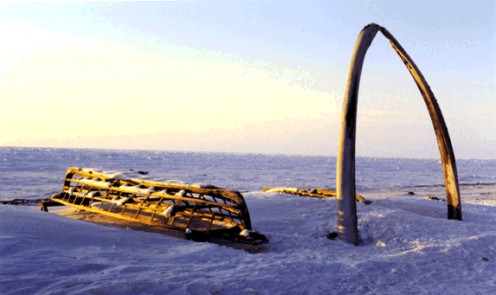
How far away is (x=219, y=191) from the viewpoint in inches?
395

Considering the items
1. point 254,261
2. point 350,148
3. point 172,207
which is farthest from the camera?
point 172,207

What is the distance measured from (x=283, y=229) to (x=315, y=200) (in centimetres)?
287

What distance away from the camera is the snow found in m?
5.99

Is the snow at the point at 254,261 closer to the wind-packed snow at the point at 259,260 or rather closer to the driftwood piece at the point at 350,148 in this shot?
the wind-packed snow at the point at 259,260

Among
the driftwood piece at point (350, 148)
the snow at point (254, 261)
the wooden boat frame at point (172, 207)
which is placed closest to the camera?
the snow at point (254, 261)

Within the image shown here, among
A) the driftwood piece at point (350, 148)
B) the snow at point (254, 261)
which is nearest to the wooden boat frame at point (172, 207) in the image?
the snow at point (254, 261)

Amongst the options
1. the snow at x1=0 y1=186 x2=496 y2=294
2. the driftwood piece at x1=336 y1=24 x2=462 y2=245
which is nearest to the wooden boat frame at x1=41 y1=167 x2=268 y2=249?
the snow at x1=0 y1=186 x2=496 y2=294

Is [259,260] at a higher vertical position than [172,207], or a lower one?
lower

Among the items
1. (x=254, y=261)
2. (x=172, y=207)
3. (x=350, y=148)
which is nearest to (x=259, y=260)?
(x=254, y=261)

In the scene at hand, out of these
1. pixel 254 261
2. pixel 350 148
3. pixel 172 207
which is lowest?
pixel 254 261

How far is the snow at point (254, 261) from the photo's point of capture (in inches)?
236

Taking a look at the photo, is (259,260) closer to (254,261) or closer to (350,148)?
(254,261)

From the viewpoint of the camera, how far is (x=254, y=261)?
7574mm

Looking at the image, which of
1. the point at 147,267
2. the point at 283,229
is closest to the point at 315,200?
the point at 283,229
